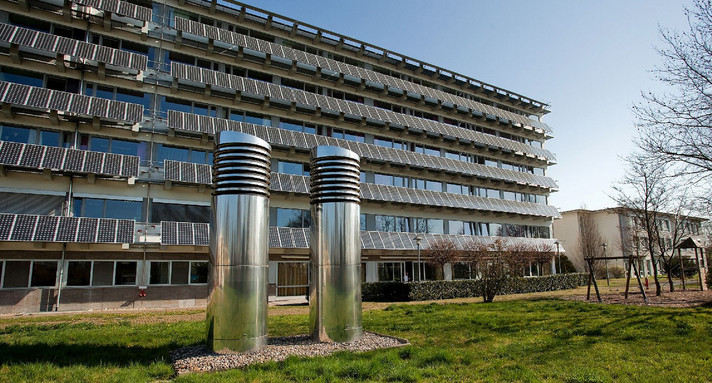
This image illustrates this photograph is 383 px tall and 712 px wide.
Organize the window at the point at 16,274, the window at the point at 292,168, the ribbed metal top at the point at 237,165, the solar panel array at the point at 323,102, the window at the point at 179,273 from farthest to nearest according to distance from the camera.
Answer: the window at the point at 292,168 → the solar panel array at the point at 323,102 → the window at the point at 179,273 → the window at the point at 16,274 → the ribbed metal top at the point at 237,165

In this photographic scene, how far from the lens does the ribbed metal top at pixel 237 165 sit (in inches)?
364

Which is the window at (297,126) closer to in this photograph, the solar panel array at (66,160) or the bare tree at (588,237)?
the solar panel array at (66,160)

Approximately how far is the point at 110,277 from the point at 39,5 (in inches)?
606

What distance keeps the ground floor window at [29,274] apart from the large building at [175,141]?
0.06m

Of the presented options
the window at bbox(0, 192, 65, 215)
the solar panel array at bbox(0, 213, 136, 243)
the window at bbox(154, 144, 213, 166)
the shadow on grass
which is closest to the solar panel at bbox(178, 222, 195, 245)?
the solar panel array at bbox(0, 213, 136, 243)

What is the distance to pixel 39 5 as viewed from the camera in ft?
82.8

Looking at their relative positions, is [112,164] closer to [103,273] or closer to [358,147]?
[103,273]

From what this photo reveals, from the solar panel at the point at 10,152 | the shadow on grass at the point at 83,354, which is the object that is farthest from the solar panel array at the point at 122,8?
the shadow on grass at the point at 83,354

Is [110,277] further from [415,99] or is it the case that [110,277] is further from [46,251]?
[415,99]

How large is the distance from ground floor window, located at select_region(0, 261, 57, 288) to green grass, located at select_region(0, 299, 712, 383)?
470 inches

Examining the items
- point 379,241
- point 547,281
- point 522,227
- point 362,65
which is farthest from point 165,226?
point 522,227

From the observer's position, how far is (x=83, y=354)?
28.9ft

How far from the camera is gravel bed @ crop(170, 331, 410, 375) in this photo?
7.69m

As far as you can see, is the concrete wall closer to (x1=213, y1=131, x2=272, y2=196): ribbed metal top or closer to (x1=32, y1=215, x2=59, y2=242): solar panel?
(x1=32, y1=215, x2=59, y2=242): solar panel
